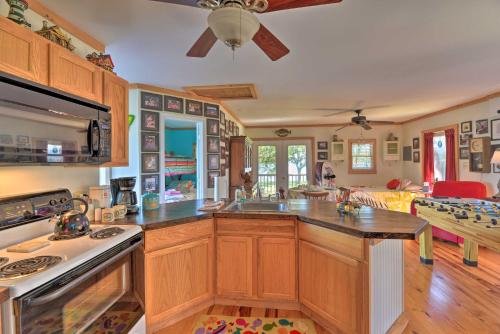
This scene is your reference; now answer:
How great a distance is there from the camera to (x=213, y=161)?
4.28m

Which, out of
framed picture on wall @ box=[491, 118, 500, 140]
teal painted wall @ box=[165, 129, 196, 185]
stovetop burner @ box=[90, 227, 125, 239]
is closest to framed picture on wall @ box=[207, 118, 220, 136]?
teal painted wall @ box=[165, 129, 196, 185]

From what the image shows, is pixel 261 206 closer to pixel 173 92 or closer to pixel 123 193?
pixel 123 193

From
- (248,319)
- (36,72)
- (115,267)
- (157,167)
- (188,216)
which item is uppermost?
(36,72)

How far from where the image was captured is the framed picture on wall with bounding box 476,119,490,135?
13.8 feet

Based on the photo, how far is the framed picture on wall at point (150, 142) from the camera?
11.6 feet

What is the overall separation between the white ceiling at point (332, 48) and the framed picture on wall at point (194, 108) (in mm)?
432

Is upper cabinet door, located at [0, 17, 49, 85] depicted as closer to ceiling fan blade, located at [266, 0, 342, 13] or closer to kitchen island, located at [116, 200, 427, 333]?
kitchen island, located at [116, 200, 427, 333]

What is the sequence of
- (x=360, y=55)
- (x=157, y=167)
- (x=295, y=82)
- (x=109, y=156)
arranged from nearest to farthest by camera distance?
(x=109, y=156)
(x=360, y=55)
(x=295, y=82)
(x=157, y=167)

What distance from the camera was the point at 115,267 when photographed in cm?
156

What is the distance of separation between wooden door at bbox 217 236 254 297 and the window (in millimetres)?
5799

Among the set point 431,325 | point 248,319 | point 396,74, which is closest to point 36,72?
point 248,319

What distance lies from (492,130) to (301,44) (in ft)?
12.6

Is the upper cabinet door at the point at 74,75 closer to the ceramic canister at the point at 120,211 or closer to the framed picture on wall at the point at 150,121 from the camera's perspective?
the ceramic canister at the point at 120,211

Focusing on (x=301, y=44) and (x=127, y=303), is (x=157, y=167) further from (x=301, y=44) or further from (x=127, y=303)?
(x=301, y=44)
